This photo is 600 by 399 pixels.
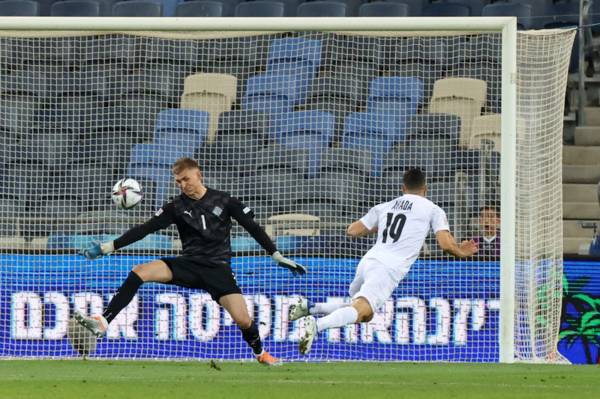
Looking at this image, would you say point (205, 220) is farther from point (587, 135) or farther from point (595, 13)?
point (595, 13)

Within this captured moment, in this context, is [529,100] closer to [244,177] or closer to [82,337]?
[244,177]

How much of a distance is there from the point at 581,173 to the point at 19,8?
7.14 m

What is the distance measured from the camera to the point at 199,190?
37.9 feet

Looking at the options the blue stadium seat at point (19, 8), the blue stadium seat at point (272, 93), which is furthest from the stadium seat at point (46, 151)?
the blue stadium seat at point (19, 8)

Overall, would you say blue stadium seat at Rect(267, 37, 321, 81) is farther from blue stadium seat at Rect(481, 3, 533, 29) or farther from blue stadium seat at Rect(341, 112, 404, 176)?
blue stadium seat at Rect(481, 3, 533, 29)

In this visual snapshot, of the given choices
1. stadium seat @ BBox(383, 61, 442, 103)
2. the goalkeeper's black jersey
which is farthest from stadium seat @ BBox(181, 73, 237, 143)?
the goalkeeper's black jersey

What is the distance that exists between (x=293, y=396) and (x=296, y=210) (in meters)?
5.70

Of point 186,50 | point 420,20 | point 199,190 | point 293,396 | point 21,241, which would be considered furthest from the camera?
point 186,50

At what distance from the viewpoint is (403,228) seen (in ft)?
36.6

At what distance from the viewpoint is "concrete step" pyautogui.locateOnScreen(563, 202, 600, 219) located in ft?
50.3

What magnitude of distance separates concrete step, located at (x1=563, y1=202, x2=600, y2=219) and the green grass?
3.80 metres

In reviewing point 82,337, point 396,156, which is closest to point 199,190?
point 82,337

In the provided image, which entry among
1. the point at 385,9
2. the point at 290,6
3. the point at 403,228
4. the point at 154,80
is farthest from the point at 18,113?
the point at 385,9

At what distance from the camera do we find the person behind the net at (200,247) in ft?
37.5
